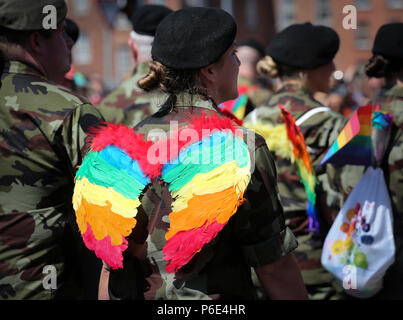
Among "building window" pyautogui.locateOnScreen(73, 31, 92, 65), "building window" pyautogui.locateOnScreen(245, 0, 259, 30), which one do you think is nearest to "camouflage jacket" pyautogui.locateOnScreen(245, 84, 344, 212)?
"building window" pyautogui.locateOnScreen(245, 0, 259, 30)

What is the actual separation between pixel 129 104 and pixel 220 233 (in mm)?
2376

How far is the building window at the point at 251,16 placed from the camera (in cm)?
4041

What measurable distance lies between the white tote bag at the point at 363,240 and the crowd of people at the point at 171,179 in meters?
0.15

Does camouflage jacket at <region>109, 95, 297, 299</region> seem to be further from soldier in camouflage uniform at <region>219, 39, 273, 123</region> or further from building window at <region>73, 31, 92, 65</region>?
building window at <region>73, 31, 92, 65</region>

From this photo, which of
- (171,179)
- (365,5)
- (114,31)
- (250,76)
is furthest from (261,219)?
(365,5)

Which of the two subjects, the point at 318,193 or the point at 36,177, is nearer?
the point at 36,177

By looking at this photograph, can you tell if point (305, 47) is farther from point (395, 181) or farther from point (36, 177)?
point (36, 177)

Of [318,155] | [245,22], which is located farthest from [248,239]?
[245,22]

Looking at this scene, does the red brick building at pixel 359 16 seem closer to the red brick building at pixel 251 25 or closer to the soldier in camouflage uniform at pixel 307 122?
the red brick building at pixel 251 25

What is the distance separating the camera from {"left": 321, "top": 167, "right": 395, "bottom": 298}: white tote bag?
306cm

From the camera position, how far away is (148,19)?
13.8 feet

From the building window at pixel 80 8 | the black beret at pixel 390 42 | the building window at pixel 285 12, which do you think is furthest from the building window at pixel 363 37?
the black beret at pixel 390 42

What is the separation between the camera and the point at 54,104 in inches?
94.0
